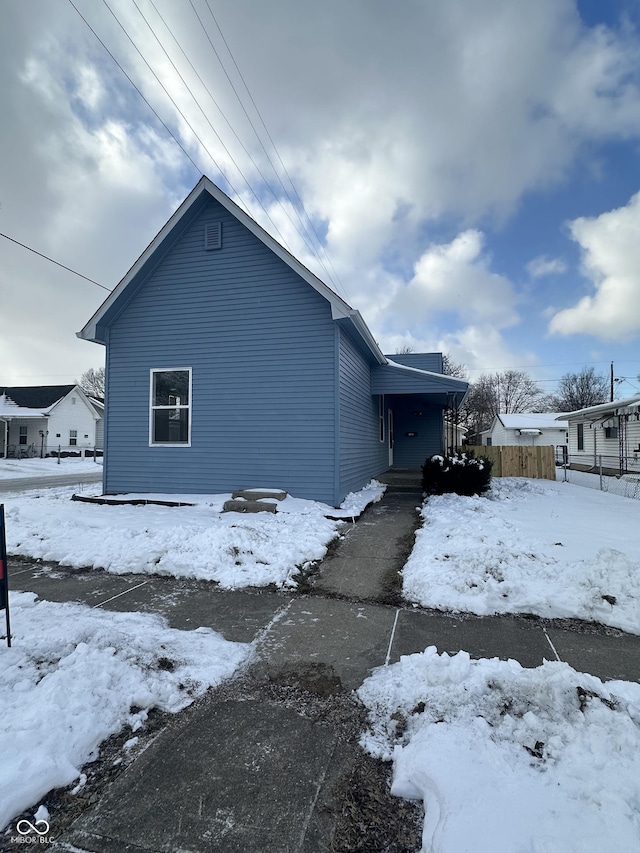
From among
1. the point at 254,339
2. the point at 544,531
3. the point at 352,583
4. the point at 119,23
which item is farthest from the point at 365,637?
the point at 119,23

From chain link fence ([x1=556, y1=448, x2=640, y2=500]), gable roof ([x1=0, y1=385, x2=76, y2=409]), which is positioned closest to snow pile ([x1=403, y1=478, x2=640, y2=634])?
chain link fence ([x1=556, y1=448, x2=640, y2=500])

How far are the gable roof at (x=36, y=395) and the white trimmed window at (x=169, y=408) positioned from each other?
99.0ft

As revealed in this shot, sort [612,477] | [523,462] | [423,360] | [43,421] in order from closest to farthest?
[523,462], [423,360], [612,477], [43,421]

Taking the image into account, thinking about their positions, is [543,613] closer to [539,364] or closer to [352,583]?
[352,583]

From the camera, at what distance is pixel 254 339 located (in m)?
9.30

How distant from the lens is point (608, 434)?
21.8 m

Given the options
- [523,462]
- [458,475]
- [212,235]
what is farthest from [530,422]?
[212,235]

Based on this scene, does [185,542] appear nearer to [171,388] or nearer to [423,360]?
[171,388]

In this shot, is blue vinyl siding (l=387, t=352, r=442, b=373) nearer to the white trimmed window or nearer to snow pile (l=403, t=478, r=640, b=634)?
the white trimmed window

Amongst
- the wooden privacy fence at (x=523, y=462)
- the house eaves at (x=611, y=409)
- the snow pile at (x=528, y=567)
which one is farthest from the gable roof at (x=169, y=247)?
the house eaves at (x=611, y=409)

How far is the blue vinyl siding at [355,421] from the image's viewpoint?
912 cm

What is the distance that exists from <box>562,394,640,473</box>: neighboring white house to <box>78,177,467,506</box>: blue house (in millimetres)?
12114

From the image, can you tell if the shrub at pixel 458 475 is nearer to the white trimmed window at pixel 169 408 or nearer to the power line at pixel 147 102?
the white trimmed window at pixel 169 408

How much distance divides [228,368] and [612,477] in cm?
1745
